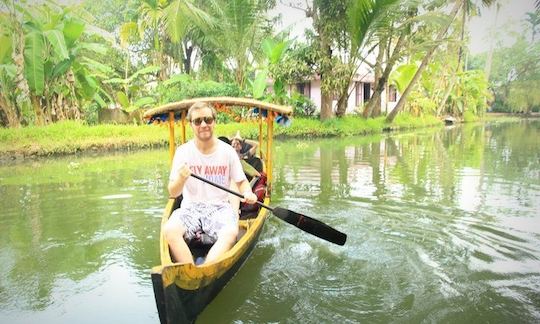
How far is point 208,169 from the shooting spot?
375 centimetres

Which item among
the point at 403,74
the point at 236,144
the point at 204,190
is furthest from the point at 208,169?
the point at 403,74

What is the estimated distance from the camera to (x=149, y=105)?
1681 cm

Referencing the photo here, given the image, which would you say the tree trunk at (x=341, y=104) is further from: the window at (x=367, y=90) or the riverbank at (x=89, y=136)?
the window at (x=367, y=90)

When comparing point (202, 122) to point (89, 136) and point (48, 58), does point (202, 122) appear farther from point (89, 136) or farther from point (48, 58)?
point (48, 58)

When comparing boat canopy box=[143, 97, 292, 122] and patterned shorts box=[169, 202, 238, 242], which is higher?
boat canopy box=[143, 97, 292, 122]

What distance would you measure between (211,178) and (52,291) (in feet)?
5.82

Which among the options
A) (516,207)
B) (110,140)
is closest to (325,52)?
(110,140)

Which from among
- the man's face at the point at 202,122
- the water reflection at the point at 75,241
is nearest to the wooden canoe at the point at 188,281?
the water reflection at the point at 75,241

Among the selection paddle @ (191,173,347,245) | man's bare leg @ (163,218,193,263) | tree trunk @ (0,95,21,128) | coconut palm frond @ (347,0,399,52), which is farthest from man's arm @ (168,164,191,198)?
coconut palm frond @ (347,0,399,52)

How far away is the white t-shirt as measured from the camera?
12.2 feet

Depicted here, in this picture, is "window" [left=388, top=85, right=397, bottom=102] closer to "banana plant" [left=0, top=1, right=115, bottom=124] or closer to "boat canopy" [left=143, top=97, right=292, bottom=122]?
"banana plant" [left=0, top=1, right=115, bottom=124]

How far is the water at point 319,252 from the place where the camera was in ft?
11.4

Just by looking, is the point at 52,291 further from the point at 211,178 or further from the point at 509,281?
the point at 509,281

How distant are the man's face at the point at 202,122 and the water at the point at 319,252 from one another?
1393mm
